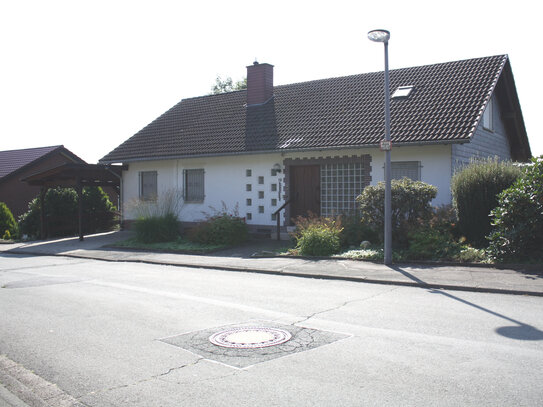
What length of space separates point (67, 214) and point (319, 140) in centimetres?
1351

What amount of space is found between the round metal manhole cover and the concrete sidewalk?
445cm

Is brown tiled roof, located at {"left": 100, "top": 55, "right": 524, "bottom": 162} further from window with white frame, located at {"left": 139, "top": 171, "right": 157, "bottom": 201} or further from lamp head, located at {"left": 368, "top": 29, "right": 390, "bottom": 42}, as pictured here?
lamp head, located at {"left": 368, "top": 29, "right": 390, "bottom": 42}

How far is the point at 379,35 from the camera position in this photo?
1182 cm

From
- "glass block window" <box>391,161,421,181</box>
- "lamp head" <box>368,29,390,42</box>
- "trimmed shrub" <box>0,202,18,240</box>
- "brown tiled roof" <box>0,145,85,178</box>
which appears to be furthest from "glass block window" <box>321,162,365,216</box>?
"brown tiled roof" <box>0,145,85,178</box>

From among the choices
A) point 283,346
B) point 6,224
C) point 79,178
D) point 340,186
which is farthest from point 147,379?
point 6,224

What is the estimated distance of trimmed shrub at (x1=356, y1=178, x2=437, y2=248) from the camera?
13.9m

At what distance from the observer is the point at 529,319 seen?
282 inches

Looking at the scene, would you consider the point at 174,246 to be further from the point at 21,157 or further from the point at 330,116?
the point at 21,157

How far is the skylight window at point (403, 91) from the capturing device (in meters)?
18.3

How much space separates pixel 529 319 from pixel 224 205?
14266mm

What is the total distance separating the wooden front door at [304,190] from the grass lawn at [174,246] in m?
3.08

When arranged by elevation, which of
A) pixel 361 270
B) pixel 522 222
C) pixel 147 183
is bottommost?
pixel 361 270

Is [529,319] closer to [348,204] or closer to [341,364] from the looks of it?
[341,364]

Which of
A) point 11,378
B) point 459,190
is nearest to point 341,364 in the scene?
point 11,378
